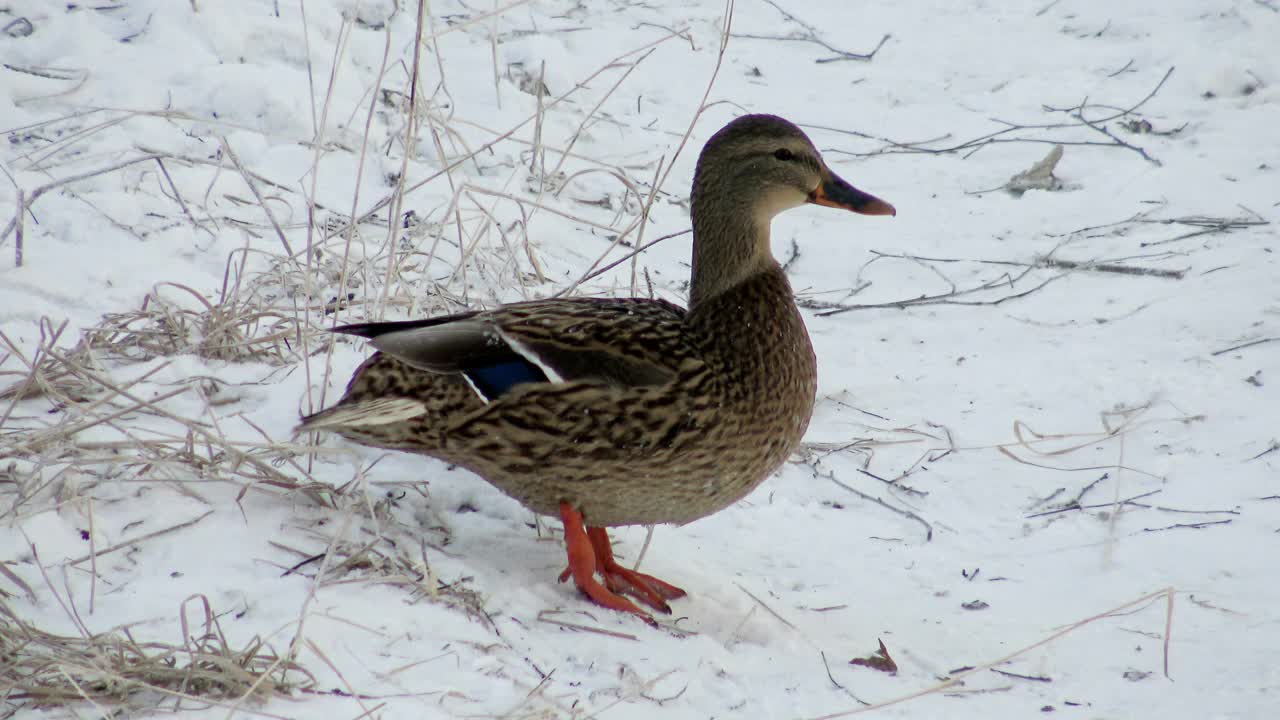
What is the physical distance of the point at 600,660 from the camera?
8.40ft

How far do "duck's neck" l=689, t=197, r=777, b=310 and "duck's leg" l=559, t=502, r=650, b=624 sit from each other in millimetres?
635

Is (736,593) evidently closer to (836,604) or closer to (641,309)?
(836,604)

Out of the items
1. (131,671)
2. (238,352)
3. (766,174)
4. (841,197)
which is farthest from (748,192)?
(131,671)

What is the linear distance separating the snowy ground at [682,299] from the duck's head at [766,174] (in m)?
0.71

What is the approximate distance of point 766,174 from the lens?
3.14 meters

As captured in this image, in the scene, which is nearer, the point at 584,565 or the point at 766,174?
the point at 584,565

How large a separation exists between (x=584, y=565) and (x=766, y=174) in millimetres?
1078

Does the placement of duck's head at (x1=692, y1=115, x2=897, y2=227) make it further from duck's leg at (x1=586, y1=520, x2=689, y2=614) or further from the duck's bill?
duck's leg at (x1=586, y1=520, x2=689, y2=614)

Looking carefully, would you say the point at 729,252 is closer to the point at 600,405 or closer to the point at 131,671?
the point at 600,405

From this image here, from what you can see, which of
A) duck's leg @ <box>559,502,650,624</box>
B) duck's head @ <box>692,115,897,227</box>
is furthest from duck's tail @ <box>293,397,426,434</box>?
duck's head @ <box>692,115,897,227</box>

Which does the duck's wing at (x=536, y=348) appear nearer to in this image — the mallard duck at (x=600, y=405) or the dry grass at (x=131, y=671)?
the mallard duck at (x=600, y=405)

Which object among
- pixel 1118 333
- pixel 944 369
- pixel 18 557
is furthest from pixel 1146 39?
Answer: pixel 18 557

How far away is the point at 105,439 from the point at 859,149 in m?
3.45

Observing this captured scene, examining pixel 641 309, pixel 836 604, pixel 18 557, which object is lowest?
pixel 836 604
